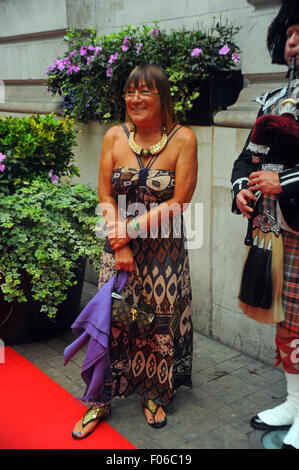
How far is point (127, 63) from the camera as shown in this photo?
4.76 m

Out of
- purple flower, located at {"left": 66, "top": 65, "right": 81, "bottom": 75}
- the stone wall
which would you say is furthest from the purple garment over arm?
purple flower, located at {"left": 66, "top": 65, "right": 81, "bottom": 75}

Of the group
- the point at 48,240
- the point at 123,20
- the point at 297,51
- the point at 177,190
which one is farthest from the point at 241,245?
the point at 123,20

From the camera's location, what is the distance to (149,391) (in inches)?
134

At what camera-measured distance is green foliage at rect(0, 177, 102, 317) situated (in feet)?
13.2

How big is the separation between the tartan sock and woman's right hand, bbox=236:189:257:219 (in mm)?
1134

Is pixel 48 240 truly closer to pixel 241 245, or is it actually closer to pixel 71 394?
pixel 71 394

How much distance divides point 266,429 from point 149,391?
0.83 metres

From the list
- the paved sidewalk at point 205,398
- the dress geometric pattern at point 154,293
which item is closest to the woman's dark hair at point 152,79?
the dress geometric pattern at point 154,293

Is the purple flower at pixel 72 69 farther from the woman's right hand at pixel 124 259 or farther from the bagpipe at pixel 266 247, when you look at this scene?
the bagpipe at pixel 266 247

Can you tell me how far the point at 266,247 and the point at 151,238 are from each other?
789 millimetres

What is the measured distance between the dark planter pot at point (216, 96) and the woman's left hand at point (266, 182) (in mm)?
1779

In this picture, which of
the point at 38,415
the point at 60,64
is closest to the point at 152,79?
the point at 38,415

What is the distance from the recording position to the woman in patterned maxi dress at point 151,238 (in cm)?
306

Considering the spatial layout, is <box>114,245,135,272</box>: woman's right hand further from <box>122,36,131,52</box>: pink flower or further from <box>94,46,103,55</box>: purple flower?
<box>94,46,103,55</box>: purple flower
